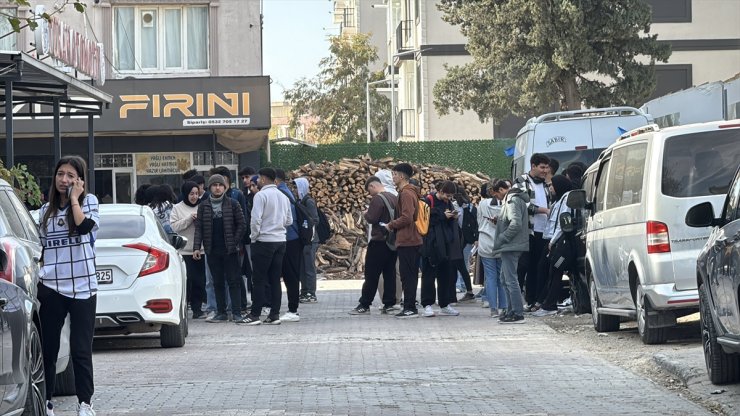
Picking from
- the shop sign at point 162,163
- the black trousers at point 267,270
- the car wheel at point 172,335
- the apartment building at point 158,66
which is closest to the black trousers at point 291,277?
the black trousers at point 267,270

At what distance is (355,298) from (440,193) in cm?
477

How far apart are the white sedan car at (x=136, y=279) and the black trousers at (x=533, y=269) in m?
5.58

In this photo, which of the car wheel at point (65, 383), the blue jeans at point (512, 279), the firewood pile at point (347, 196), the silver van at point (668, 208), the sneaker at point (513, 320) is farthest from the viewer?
the firewood pile at point (347, 196)

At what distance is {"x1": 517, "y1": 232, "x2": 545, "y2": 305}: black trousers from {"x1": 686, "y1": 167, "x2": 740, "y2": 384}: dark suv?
26.0ft

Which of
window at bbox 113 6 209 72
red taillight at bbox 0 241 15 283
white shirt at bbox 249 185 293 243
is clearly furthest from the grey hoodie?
window at bbox 113 6 209 72

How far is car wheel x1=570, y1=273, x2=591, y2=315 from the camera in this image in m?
17.5

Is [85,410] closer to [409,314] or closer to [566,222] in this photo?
[566,222]

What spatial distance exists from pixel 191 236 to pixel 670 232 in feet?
26.1

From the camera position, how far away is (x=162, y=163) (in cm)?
3275

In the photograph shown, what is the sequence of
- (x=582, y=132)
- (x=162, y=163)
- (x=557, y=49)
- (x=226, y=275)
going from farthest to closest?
1. (x=557, y=49)
2. (x=162, y=163)
3. (x=582, y=132)
4. (x=226, y=275)

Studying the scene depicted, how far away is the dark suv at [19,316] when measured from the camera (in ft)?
23.9

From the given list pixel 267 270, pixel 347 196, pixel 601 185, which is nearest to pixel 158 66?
pixel 347 196

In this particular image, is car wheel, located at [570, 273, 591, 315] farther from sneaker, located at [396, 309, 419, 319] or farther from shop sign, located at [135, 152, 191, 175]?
shop sign, located at [135, 152, 191, 175]

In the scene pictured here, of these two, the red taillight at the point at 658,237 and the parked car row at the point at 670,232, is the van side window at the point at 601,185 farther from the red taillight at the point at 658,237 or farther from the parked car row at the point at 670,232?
the red taillight at the point at 658,237
